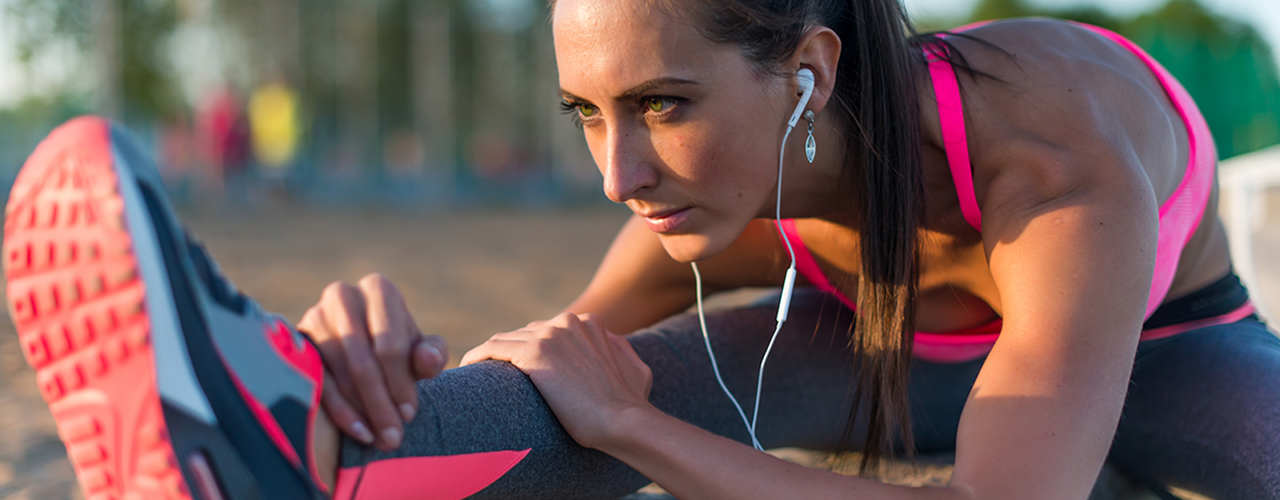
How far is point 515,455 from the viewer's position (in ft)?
4.11

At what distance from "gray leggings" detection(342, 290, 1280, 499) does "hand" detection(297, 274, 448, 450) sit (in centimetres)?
20

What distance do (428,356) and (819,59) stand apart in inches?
31.3

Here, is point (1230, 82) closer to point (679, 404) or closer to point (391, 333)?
point (679, 404)

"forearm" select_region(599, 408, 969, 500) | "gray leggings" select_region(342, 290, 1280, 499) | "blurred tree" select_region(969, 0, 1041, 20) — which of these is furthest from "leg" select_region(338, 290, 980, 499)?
"blurred tree" select_region(969, 0, 1041, 20)

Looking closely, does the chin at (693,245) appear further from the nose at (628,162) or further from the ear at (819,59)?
the ear at (819,59)

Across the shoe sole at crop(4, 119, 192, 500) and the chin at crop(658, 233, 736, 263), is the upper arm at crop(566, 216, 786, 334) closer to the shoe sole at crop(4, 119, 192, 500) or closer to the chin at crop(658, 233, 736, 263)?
the chin at crop(658, 233, 736, 263)

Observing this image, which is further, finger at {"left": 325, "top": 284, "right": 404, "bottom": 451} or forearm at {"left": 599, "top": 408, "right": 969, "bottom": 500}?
forearm at {"left": 599, "top": 408, "right": 969, "bottom": 500}

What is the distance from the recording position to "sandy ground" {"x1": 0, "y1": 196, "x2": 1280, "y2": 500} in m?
2.15

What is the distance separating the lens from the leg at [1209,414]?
1.55m

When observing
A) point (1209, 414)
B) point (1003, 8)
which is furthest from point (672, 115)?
point (1003, 8)

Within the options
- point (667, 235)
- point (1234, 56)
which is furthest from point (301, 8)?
point (667, 235)

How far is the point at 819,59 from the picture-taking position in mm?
1420

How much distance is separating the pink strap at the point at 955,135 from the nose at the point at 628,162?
47 cm

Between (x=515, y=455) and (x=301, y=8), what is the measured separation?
1497 centimetres
